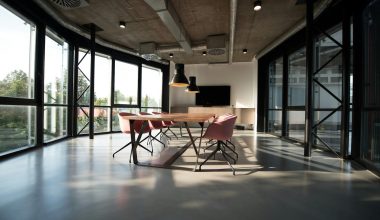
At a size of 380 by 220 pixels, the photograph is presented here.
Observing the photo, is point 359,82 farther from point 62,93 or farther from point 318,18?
point 62,93

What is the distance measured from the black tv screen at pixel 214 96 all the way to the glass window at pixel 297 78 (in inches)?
143

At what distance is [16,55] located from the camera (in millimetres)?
4168

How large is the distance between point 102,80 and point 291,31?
6.02 metres

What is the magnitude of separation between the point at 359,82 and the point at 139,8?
451 centimetres

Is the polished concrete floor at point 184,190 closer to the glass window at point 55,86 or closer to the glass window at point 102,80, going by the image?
the glass window at point 55,86

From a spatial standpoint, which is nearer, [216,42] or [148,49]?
[216,42]

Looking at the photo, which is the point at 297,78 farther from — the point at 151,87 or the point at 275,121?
the point at 151,87

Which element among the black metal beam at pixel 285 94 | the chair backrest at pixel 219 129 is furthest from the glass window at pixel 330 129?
the chair backrest at pixel 219 129

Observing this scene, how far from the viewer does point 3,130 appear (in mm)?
3867

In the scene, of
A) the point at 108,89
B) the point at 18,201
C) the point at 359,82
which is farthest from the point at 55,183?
the point at 108,89

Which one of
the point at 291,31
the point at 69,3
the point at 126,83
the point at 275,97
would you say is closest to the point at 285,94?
the point at 275,97

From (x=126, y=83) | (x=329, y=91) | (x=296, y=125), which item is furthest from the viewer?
(x=126, y=83)

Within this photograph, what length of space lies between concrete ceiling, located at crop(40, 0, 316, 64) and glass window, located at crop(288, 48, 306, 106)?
0.81m

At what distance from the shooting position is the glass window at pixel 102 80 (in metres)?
7.25
